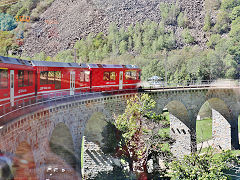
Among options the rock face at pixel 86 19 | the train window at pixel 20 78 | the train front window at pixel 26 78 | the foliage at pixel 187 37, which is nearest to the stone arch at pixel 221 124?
the train front window at pixel 26 78

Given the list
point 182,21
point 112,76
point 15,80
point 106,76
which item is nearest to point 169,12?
A: point 182,21

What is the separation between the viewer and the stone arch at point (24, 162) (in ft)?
24.6

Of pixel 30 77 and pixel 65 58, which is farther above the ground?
pixel 65 58

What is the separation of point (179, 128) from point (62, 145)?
11743 millimetres

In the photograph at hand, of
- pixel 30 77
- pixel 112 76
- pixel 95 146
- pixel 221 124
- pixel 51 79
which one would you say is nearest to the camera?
pixel 30 77

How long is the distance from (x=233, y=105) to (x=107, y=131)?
13.6 meters

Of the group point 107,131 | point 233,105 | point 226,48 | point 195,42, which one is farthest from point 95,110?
point 195,42

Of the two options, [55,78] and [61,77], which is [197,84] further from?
[55,78]

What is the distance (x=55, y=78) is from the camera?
1266 centimetres

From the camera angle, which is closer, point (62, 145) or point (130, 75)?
point (62, 145)

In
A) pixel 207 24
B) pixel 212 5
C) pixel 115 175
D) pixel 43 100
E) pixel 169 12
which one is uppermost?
pixel 212 5

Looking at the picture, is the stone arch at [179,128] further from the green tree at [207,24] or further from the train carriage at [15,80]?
the green tree at [207,24]

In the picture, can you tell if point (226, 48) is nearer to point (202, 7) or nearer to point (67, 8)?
point (202, 7)

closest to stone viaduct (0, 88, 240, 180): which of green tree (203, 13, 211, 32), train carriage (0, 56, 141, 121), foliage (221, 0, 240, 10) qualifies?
train carriage (0, 56, 141, 121)
